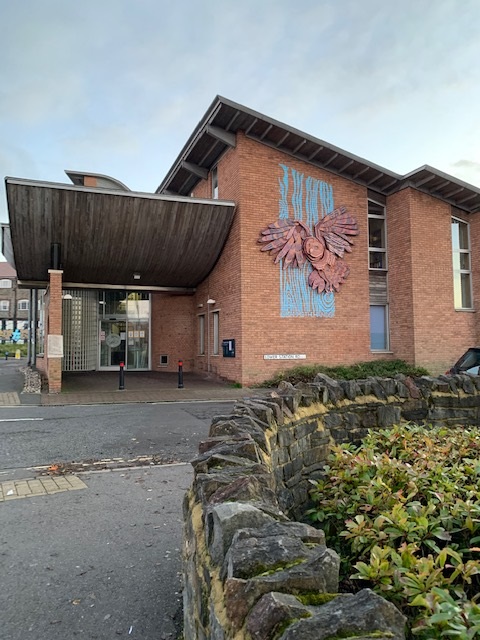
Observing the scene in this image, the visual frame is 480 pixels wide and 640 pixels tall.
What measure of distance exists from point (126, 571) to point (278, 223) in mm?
14622

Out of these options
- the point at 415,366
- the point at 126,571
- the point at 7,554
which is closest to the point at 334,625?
the point at 126,571

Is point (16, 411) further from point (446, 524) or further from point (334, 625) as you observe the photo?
point (334, 625)

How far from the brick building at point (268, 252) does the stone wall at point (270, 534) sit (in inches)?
466

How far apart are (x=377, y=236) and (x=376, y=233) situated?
126mm

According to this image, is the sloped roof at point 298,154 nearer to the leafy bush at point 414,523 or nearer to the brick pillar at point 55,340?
the brick pillar at point 55,340

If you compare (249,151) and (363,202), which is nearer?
(249,151)

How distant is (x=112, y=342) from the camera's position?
81.7 feet

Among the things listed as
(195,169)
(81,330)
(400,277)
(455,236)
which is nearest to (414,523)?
(400,277)

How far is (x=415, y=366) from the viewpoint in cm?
1758

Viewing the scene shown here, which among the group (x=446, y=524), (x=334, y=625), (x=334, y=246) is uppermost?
(x=334, y=246)

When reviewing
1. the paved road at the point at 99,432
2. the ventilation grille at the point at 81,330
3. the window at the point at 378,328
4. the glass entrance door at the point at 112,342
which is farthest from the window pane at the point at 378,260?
the ventilation grille at the point at 81,330

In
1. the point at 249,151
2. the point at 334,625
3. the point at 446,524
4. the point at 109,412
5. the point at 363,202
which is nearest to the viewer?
the point at 334,625

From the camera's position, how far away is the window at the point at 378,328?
61.9 feet

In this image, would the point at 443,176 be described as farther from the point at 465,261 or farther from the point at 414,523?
the point at 414,523
